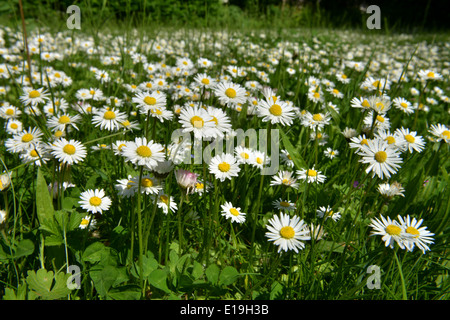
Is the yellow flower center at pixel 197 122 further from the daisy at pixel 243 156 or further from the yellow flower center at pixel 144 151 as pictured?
the daisy at pixel 243 156

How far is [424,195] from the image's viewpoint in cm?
155

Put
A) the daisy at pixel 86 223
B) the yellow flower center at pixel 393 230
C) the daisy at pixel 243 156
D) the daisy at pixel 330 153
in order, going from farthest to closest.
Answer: the daisy at pixel 330 153
the daisy at pixel 243 156
the daisy at pixel 86 223
the yellow flower center at pixel 393 230

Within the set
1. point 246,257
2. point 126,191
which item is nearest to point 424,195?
point 246,257

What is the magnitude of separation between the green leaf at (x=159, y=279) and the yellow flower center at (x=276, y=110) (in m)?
0.68

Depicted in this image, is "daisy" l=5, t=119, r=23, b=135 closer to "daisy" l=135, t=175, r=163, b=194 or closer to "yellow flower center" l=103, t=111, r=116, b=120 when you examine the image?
"yellow flower center" l=103, t=111, r=116, b=120

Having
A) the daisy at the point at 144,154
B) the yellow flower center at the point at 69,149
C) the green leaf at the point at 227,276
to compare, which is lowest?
the green leaf at the point at 227,276

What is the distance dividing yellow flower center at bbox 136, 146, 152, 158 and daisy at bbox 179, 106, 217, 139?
0.42 feet

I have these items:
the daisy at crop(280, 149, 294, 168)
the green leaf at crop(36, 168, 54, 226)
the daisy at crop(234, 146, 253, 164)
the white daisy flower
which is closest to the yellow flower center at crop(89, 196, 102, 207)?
the green leaf at crop(36, 168, 54, 226)

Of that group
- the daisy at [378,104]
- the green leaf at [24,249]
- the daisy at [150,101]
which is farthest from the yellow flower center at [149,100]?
the daisy at [378,104]

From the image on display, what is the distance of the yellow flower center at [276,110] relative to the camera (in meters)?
1.18

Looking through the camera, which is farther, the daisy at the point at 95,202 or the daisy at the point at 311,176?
the daisy at the point at 311,176

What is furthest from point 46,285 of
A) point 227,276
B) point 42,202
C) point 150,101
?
point 150,101

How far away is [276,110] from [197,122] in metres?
0.36
